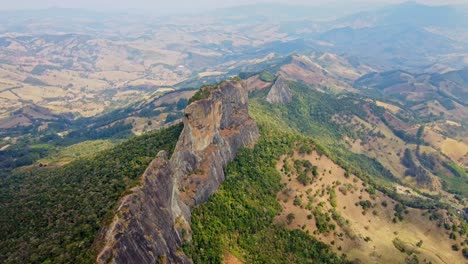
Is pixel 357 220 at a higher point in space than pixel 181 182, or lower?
lower

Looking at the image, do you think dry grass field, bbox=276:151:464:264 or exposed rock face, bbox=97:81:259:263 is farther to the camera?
dry grass field, bbox=276:151:464:264

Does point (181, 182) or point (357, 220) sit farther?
point (357, 220)

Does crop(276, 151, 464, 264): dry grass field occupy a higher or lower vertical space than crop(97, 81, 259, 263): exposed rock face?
lower

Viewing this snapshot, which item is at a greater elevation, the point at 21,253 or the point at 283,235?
the point at 21,253

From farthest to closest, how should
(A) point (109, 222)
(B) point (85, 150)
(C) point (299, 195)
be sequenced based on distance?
1. (B) point (85, 150)
2. (C) point (299, 195)
3. (A) point (109, 222)

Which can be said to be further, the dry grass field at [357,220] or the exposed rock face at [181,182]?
the dry grass field at [357,220]

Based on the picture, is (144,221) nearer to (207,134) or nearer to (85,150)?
(207,134)

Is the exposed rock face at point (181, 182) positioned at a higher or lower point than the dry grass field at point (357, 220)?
higher

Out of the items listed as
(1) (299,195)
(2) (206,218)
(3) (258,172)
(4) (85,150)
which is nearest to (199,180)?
(2) (206,218)
